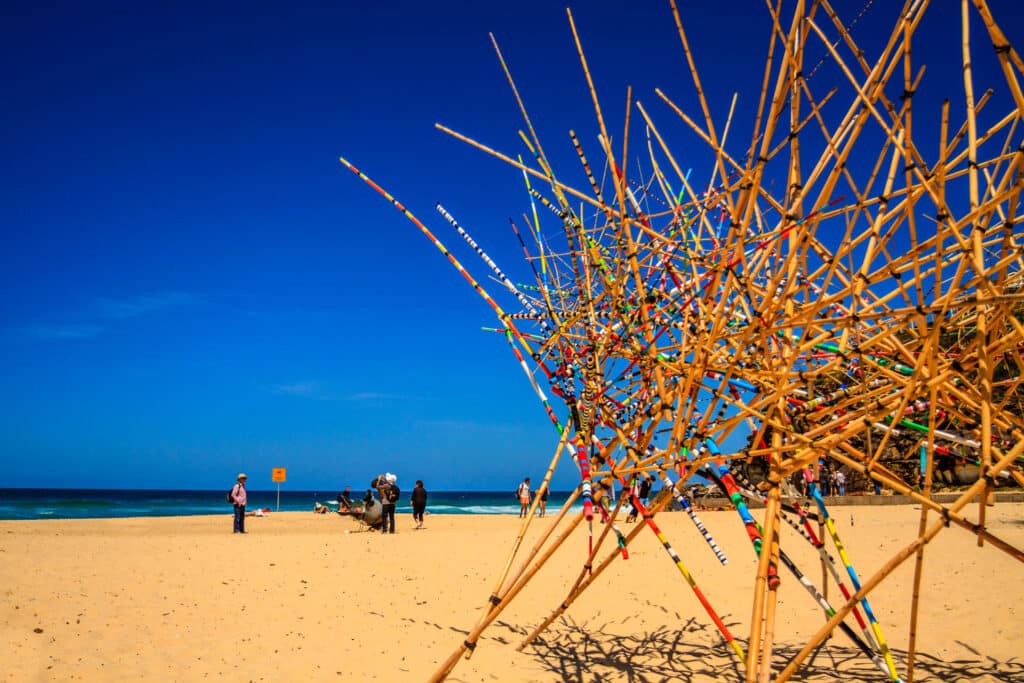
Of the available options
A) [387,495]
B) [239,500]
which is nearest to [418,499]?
[387,495]

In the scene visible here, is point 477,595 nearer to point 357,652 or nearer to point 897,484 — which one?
point 357,652

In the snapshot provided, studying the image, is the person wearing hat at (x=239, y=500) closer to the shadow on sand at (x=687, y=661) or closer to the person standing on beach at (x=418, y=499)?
the person standing on beach at (x=418, y=499)

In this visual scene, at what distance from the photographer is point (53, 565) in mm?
8477

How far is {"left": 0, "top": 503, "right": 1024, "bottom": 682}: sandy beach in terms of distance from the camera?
4660mm

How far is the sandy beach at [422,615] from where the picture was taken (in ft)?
15.3

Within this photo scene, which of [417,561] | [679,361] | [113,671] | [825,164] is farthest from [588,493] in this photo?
[417,561]

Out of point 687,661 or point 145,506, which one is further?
point 145,506

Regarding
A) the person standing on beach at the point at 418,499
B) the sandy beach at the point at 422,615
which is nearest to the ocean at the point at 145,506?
the person standing on beach at the point at 418,499

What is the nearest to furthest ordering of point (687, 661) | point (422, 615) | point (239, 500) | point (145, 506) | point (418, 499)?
point (687, 661), point (422, 615), point (239, 500), point (418, 499), point (145, 506)

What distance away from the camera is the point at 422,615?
6.25 meters

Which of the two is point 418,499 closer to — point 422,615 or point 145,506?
point 422,615

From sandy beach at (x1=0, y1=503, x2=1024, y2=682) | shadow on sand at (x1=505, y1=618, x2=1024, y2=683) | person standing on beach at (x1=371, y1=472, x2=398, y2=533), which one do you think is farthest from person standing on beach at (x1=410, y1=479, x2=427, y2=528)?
shadow on sand at (x1=505, y1=618, x2=1024, y2=683)

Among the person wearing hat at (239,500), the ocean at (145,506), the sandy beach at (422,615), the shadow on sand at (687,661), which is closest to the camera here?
the shadow on sand at (687,661)

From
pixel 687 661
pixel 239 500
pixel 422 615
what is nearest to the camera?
pixel 687 661
